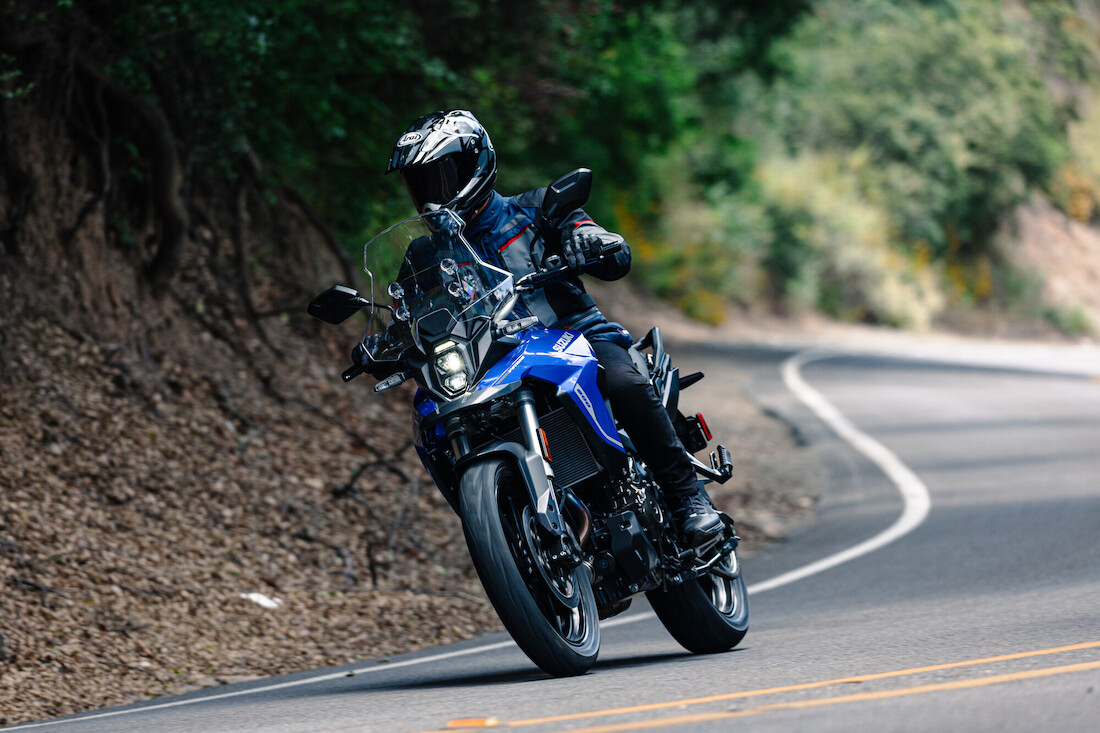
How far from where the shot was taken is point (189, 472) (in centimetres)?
1070

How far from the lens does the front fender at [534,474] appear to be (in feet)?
18.4

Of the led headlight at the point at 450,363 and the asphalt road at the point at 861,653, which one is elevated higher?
the led headlight at the point at 450,363

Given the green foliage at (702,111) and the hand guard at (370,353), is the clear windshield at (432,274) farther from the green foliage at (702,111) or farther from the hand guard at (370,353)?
the green foliage at (702,111)

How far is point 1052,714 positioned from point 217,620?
5.49m

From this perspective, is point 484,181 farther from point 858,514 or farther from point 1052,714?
point 858,514

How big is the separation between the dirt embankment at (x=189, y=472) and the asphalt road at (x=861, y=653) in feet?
2.67

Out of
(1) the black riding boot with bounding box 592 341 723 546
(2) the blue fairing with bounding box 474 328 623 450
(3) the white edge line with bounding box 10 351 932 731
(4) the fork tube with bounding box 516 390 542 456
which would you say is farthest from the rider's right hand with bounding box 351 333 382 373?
(3) the white edge line with bounding box 10 351 932 731

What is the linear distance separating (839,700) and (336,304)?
2.75 metres

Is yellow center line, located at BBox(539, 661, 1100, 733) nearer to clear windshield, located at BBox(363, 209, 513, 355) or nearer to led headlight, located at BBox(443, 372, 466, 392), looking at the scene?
led headlight, located at BBox(443, 372, 466, 392)

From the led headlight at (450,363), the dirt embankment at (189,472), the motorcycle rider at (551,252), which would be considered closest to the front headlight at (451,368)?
the led headlight at (450,363)

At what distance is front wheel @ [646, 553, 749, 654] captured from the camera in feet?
21.6

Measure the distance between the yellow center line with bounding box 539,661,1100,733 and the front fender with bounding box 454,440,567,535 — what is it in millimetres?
1230

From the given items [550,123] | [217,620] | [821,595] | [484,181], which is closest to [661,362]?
[484,181]

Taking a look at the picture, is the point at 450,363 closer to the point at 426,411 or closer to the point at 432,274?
the point at 426,411
